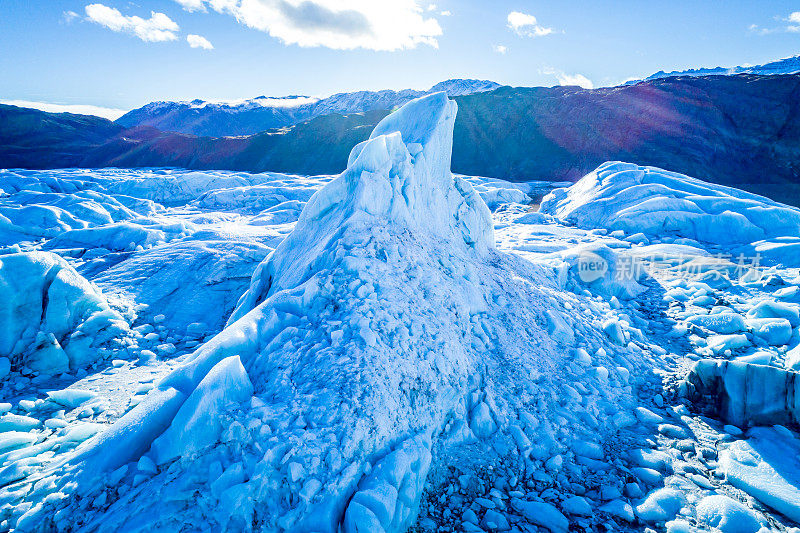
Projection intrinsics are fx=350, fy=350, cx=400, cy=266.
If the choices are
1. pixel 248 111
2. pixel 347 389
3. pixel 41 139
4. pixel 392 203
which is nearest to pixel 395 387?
pixel 347 389

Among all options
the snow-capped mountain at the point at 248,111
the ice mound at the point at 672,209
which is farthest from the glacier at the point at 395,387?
the snow-capped mountain at the point at 248,111

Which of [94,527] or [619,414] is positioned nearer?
[94,527]

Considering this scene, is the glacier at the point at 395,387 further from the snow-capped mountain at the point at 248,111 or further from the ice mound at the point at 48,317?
the snow-capped mountain at the point at 248,111

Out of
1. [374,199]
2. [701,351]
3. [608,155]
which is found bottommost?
[701,351]

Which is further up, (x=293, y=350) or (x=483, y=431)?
(x=293, y=350)

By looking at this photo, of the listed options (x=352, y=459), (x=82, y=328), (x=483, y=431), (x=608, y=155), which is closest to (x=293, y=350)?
(x=352, y=459)

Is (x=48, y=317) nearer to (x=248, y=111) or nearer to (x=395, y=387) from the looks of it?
(x=395, y=387)

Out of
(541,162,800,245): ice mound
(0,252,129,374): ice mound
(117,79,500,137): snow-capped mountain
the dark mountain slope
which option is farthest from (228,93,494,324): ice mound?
(117,79,500,137): snow-capped mountain

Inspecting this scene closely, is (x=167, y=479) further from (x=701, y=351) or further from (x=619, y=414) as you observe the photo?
(x=701, y=351)
